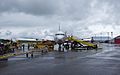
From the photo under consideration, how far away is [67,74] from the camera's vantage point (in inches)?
603

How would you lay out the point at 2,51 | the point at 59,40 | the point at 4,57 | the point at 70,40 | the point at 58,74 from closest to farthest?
the point at 58,74
the point at 4,57
the point at 2,51
the point at 59,40
the point at 70,40

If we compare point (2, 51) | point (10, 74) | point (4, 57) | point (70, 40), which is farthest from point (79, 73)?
point (70, 40)

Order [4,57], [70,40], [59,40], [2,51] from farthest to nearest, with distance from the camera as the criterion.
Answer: [70,40]
[59,40]
[2,51]
[4,57]

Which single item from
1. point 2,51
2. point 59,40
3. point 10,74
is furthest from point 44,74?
point 59,40

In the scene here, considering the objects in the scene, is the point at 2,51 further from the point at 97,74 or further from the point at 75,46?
the point at 75,46

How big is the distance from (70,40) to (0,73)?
47601 mm

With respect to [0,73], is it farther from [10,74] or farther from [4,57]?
[4,57]

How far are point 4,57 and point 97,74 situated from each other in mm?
12235

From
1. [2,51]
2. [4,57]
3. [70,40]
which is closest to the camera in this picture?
[4,57]

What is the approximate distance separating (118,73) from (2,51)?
49.9ft

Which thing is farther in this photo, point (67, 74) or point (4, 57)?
point (4, 57)

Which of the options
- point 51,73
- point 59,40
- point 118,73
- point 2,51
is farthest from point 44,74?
point 59,40

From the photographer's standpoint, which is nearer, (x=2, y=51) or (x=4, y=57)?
(x=4, y=57)

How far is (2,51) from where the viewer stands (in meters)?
27.9
